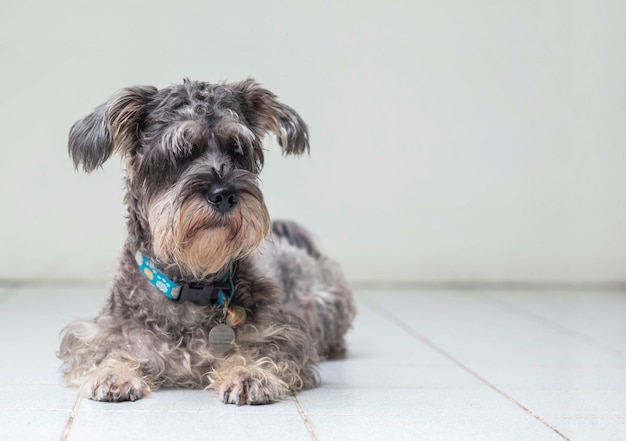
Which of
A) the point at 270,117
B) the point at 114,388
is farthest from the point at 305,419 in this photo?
the point at 270,117

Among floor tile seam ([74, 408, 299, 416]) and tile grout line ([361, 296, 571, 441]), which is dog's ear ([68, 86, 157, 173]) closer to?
floor tile seam ([74, 408, 299, 416])

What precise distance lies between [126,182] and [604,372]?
2.15 meters

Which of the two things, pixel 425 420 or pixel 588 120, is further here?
pixel 588 120

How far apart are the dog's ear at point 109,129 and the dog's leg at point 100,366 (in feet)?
1.99

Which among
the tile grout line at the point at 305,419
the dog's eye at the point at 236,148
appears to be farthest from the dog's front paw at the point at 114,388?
the dog's eye at the point at 236,148

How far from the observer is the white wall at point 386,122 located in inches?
234

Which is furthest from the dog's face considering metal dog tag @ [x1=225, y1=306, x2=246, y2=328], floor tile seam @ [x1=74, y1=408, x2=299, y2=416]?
floor tile seam @ [x1=74, y1=408, x2=299, y2=416]

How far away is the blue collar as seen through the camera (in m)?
3.15

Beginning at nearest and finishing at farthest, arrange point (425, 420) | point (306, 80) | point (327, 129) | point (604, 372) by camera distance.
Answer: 1. point (425, 420)
2. point (604, 372)
3. point (306, 80)
4. point (327, 129)

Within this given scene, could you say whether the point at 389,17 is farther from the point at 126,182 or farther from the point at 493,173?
the point at 126,182

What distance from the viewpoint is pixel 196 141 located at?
2.95 meters

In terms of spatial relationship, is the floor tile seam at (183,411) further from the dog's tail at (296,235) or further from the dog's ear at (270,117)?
the dog's tail at (296,235)

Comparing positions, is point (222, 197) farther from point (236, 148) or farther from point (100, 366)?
point (100, 366)

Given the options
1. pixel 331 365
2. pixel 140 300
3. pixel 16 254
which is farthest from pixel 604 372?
pixel 16 254
